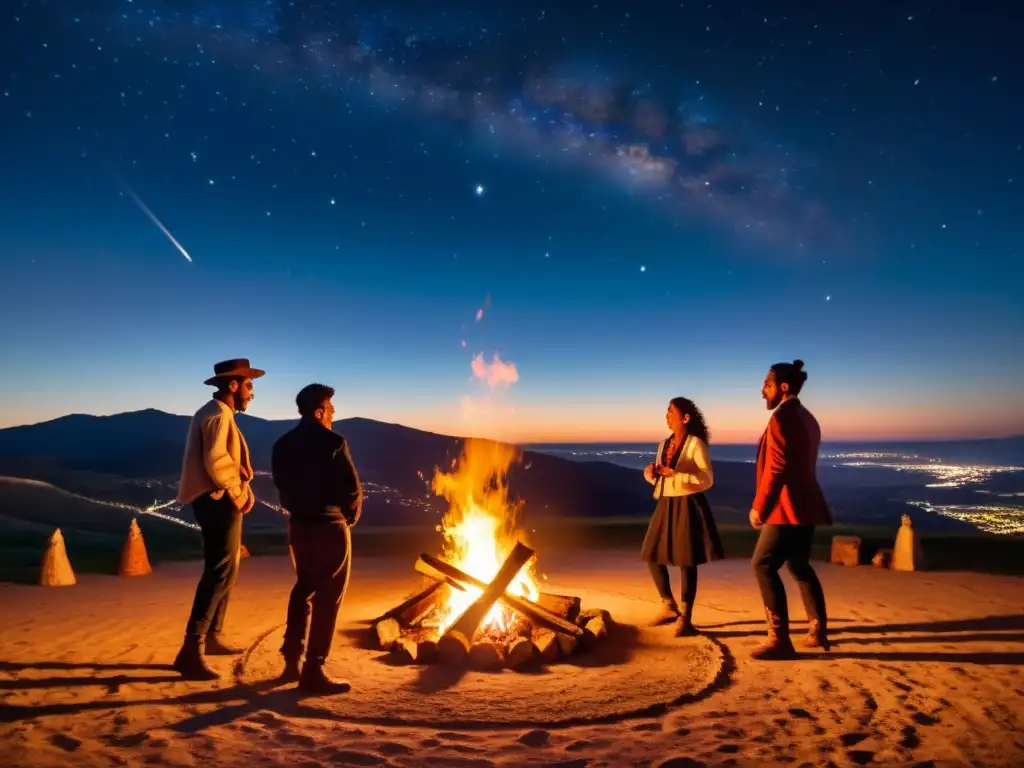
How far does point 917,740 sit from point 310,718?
401 centimetres

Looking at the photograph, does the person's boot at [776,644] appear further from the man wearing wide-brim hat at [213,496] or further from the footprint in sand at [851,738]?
the man wearing wide-brim hat at [213,496]

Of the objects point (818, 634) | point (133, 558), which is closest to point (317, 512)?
point (818, 634)

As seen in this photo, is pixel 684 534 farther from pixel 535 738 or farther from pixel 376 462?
pixel 376 462

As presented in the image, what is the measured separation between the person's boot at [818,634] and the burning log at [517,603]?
84.9 inches

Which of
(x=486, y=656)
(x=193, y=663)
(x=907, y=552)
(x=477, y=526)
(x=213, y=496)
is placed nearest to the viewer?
(x=193, y=663)

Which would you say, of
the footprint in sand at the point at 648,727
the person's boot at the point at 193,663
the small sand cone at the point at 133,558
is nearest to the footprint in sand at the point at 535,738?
the footprint in sand at the point at 648,727

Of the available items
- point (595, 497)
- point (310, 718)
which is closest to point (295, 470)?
point (310, 718)

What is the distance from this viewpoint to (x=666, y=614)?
26.1 feet

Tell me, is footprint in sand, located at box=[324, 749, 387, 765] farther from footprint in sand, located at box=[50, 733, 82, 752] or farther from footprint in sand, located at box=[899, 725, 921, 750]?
footprint in sand, located at box=[899, 725, 921, 750]

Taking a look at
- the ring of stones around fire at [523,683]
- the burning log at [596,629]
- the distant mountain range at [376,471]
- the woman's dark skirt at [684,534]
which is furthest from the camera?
the distant mountain range at [376,471]

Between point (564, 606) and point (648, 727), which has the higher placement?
point (564, 606)

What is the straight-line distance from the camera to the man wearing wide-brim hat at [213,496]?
605 cm

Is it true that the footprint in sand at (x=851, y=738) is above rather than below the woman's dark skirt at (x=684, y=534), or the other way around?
below

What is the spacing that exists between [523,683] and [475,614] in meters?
1.17
